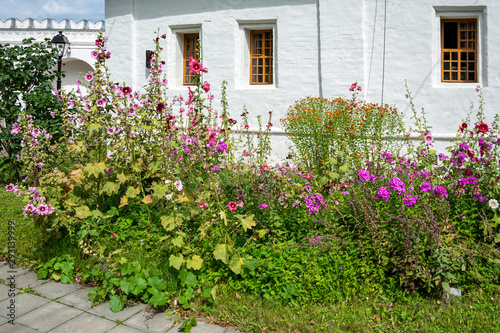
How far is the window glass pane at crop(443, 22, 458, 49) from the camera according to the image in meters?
9.32

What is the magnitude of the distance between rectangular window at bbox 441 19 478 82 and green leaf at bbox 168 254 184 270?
25.0 ft

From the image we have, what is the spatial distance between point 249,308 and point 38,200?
2.33 meters

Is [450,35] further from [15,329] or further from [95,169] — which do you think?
[15,329]

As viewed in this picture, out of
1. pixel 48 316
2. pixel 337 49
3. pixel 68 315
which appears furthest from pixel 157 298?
pixel 337 49

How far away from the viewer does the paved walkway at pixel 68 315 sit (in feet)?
11.2

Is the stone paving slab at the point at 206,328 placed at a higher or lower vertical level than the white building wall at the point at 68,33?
lower

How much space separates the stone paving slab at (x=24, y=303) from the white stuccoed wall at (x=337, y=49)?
264 inches

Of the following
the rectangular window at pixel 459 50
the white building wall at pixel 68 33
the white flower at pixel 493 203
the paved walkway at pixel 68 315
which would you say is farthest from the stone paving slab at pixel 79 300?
the white building wall at pixel 68 33

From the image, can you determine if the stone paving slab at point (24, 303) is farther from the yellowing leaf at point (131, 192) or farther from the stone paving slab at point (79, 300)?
the yellowing leaf at point (131, 192)

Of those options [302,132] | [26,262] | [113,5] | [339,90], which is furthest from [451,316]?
[113,5]

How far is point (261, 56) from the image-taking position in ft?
34.6

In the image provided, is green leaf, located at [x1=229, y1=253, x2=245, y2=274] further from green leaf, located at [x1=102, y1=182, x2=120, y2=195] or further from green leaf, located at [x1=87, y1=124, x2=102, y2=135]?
green leaf, located at [x1=87, y1=124, x2=102, y2=135]

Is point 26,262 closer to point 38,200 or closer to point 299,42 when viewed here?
point 38,200

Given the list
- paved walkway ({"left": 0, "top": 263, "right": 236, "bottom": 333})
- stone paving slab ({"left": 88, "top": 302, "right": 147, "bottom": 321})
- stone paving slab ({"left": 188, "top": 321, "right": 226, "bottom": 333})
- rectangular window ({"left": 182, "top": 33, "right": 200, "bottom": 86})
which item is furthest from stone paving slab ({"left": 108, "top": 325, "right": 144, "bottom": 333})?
rectangular window ({"left": 182, "top": 33, "right": 200, "bottom": 86})
